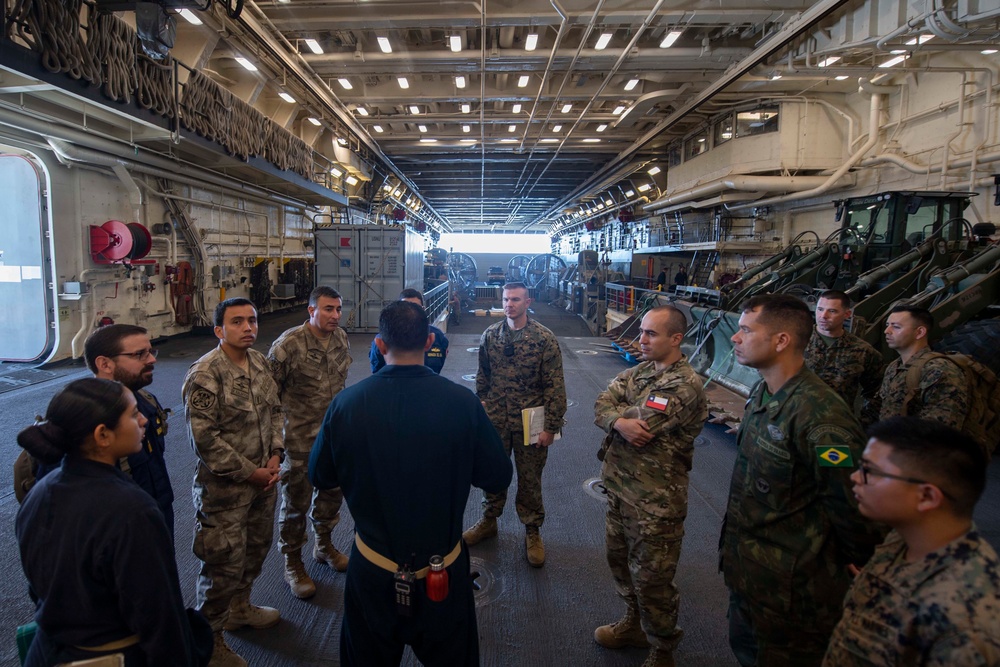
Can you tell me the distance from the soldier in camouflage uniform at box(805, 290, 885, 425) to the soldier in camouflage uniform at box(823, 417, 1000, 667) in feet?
10.5

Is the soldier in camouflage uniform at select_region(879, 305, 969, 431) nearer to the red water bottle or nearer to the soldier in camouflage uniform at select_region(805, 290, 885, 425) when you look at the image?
the soldier in camouflage uniform at select_region(805, 290, 885, 425)

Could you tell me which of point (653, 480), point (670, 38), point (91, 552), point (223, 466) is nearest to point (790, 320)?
point (653, 480)

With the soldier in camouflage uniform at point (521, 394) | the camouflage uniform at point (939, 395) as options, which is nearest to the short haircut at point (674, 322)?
the soldier in camouflage uniform at point (521, 394)

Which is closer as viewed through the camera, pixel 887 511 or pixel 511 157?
pixel 887 511

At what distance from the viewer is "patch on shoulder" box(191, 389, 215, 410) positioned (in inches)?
97.0

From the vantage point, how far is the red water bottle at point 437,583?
1761 millimetres

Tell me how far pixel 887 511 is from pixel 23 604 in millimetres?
4250

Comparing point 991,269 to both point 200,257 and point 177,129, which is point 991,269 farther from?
point 200,257

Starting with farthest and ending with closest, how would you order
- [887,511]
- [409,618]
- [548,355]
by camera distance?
[548,355], [409,618], [887,511]

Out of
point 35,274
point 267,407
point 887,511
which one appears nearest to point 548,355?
point 267,407

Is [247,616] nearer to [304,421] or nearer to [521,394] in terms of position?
[304,421]

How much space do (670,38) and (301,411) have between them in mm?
9105

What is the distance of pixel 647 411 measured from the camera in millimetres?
2525

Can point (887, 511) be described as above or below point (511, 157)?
below
